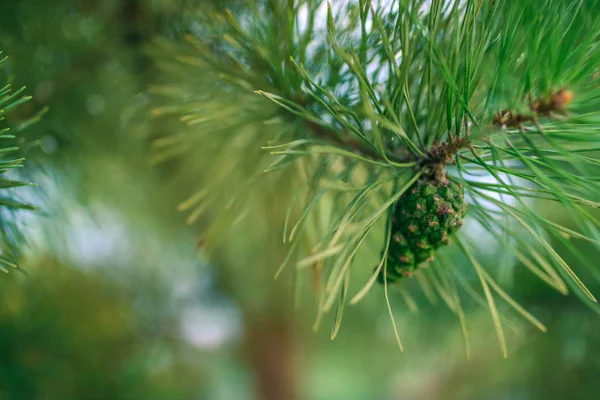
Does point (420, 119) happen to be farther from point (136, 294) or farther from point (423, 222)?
point (136, 294)

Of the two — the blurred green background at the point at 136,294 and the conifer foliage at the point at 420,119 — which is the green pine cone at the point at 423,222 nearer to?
the conifer foliage at the point at 420,119

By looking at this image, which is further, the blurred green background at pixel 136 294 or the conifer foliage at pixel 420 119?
the blurred green background at pixel 136 294

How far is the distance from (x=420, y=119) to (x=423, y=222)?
0.07 m

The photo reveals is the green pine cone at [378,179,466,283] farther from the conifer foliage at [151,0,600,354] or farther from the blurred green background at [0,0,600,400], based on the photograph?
the blurred green background at [0,0,600,400]

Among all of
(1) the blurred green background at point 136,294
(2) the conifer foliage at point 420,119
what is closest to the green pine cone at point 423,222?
(2) the conifer foliage at point 420,119

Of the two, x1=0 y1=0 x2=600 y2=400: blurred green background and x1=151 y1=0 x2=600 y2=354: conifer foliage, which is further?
x1=0 y1=0 x2=600 y2=400: blurred green background

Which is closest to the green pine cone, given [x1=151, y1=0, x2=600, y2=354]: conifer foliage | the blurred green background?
[x1=151, y1=0, x2=600, y2=354]: conifer foliage

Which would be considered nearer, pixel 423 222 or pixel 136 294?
pixel 423 222

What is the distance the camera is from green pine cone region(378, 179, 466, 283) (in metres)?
0.20

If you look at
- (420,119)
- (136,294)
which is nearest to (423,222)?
(420,119)

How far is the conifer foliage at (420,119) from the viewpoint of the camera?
17cm

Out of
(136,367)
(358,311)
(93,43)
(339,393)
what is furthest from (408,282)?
(339,393)

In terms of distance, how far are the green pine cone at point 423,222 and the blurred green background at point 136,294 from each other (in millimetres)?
175

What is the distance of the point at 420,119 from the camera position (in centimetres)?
25
